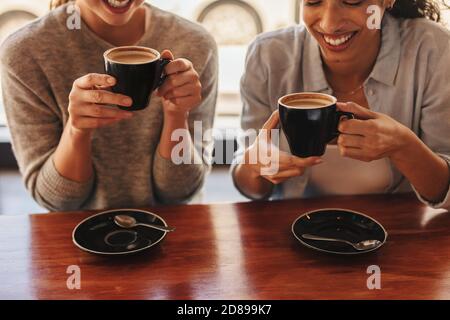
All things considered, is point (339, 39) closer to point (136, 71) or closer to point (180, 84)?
point (180, 84)

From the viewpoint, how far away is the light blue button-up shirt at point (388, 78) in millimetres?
1671

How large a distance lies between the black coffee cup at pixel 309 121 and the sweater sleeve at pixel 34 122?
0.69 metres

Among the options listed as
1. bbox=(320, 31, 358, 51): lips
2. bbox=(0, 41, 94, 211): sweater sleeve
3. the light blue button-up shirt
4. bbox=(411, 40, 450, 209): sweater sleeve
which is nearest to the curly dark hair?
the light blue button-up shirt

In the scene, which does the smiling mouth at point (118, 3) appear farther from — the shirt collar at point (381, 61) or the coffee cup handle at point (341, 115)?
the coffee cup handle at point (341, 115)

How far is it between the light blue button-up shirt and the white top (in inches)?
1.3

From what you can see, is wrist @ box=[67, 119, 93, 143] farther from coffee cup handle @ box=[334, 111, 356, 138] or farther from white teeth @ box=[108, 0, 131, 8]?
coffee cup handle @ box=[334, 111, 356, 138]

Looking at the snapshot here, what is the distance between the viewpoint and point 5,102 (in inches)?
67.4

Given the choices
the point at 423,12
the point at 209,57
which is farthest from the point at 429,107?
the point at 209,57

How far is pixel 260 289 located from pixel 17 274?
0.52m

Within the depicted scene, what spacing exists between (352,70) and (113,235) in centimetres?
89

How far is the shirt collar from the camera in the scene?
5.61 feet

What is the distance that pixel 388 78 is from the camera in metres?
1.71
